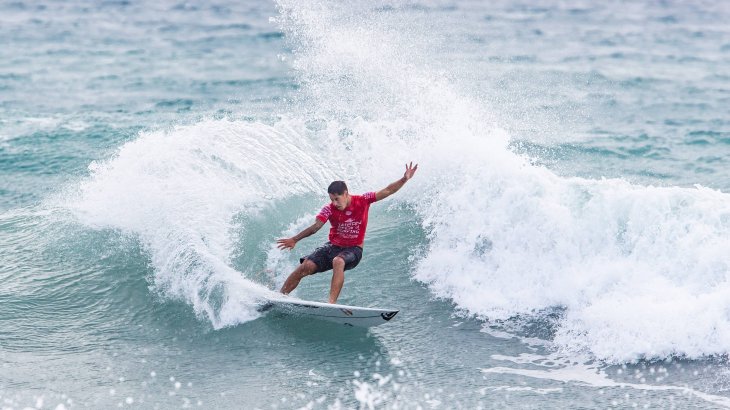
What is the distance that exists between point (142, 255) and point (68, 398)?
352 cm

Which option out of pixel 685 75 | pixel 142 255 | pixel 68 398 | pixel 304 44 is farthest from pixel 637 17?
pixel 68 398

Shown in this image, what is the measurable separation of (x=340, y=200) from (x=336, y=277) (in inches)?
35.6

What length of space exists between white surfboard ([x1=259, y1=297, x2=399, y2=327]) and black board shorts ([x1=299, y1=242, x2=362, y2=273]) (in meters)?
0.52

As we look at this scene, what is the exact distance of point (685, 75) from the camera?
25.9 metres

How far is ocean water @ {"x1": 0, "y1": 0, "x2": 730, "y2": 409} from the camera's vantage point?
902 centimetres

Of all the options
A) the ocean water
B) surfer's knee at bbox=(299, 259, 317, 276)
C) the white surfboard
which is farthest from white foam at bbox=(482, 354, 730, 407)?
surfer's knee at bbox=(299, 259, 317, 276)

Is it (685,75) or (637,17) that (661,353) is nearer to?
(685,75)

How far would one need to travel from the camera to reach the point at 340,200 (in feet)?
32.3

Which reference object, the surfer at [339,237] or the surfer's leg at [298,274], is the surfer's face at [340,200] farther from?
the surfer's leg at [298,274]

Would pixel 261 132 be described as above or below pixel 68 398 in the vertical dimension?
above

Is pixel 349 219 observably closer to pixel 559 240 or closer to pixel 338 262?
pixel 338 262

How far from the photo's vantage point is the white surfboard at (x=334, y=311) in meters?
9.57

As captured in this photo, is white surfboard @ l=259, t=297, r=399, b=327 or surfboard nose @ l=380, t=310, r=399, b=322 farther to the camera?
white surfboard @ l=259, t=297, r=399, b=327

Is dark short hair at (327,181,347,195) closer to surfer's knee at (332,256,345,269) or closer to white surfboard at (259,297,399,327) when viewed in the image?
surfer's knee at (332,256,345,269)
